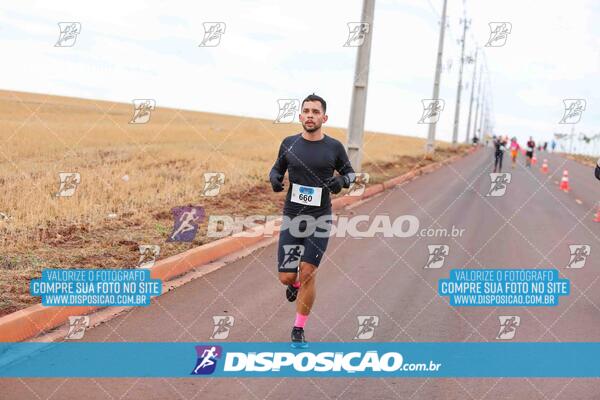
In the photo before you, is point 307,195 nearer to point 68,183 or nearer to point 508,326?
point 508,326

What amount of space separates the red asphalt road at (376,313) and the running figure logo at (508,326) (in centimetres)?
7

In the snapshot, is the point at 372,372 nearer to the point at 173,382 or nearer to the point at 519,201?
the point at 173,382

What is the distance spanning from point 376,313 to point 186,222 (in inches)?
209

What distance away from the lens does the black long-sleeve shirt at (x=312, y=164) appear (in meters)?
6.38

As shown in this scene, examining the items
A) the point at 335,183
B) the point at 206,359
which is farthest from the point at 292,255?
the point at 206,359

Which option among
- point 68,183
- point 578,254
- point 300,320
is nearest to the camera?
point 300,320

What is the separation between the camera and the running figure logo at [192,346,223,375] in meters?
5.88

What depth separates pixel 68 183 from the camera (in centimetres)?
1669

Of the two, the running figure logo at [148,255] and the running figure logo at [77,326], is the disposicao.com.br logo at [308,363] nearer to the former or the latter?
the running figure logo at [77,326]

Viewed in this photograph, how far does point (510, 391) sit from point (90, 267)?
16.3 ft

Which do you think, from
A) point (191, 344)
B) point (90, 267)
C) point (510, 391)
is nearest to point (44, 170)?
point (90, 267)

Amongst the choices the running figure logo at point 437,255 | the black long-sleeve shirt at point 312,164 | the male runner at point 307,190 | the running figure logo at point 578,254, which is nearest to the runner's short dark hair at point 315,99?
the male runner at point 307,190

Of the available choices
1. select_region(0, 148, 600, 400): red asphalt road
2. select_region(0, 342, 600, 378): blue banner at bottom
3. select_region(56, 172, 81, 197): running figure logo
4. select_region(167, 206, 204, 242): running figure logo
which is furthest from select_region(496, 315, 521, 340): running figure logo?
select_region(56, 172, 81, 197): running figure logo

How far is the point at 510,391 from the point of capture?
5676mm
